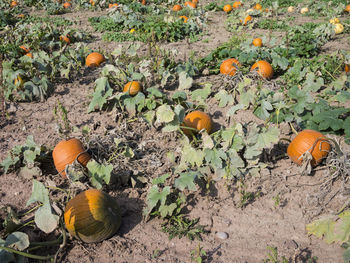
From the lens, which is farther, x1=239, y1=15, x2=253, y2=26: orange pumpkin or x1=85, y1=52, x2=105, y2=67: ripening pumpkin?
x1=239, y1=15, x2=253, y2=26: orange pumpkin

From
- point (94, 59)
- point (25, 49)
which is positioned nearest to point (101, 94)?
point (94, 59)

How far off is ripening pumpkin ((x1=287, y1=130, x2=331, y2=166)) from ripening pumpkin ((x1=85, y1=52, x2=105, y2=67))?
4.32 m

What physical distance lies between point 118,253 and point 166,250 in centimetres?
43

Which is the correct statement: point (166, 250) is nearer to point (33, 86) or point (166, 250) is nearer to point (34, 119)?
point (34, 119)

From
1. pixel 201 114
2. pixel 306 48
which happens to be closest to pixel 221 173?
pixel 201 114

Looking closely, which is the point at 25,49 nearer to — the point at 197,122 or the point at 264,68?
the point at 197,122

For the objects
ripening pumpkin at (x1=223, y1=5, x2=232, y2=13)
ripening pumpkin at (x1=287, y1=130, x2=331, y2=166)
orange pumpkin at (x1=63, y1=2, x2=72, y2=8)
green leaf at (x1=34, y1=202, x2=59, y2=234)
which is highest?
green leaf at (x1=34, y1=202, x2=59, y2=234)

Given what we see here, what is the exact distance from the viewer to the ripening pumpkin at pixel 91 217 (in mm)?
2734

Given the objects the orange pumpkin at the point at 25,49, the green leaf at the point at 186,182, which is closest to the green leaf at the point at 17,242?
the green leaf at the point at 186,182

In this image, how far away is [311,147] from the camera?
3.46m

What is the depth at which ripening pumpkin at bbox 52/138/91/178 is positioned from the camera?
348cm

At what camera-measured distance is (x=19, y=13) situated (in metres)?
11.4

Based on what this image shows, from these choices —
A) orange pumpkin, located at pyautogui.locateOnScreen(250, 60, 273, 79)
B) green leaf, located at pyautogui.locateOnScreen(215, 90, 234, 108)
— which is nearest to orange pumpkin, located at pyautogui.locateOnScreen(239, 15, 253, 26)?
orange pumpkin, located at pyautogui.locateOnScreen(250, 60, 273, 79)

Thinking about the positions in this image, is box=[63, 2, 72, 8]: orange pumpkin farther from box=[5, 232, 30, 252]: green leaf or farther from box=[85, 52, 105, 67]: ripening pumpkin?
box=[5, 232, 30, 252]: green leaf
